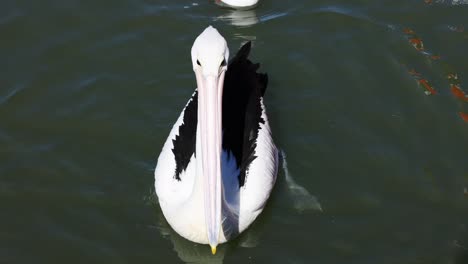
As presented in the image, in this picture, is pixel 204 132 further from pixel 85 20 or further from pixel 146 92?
pixel 85 20

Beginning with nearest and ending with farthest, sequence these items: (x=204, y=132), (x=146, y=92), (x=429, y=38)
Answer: (x=204, y=132) → (x=146, y=92) → (x=429, y=38)

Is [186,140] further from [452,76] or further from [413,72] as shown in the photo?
[452,76]

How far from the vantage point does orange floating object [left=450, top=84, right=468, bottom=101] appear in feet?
23.7

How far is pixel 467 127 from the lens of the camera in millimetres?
6926

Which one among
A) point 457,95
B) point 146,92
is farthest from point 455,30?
point 146,92

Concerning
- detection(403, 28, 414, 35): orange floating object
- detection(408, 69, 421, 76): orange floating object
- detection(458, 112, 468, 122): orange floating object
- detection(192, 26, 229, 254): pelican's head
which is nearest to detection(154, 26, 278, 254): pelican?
detection(192, 26, 229, 254): pelican's head

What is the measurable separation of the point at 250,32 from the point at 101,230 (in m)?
3.33

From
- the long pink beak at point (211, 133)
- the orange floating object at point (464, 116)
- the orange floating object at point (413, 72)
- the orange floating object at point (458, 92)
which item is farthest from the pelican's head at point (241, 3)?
the long pink beak at point (211, 133)

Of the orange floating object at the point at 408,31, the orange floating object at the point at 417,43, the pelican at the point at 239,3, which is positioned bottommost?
the orange floating object at the point at 417,43

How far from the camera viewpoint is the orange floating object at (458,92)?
7.21 meters

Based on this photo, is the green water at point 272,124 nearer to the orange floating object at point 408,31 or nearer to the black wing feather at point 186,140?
the orange floating object at point 408,31

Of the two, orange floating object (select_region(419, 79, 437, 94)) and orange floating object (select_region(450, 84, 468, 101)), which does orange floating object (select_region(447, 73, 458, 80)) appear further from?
orange floating object (select_region(419, 79, 437, 94))

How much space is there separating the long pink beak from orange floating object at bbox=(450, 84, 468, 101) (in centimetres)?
326

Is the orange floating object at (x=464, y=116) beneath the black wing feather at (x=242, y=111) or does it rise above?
beneath
